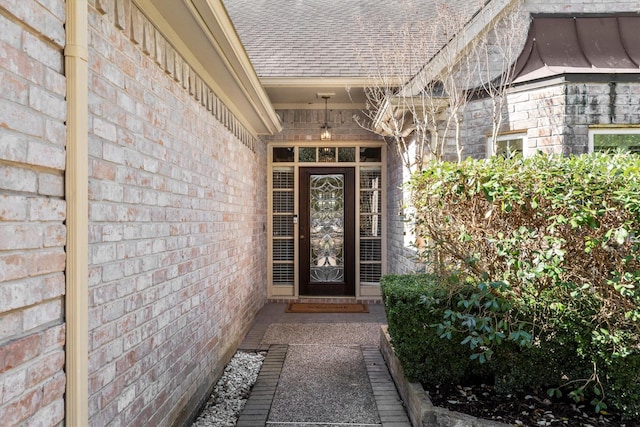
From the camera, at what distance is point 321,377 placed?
4.35 meters

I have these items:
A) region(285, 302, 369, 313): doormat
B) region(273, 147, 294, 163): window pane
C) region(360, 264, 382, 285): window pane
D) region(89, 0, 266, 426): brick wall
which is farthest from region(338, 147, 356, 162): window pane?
region(89, 0, 266, 426): brick wall

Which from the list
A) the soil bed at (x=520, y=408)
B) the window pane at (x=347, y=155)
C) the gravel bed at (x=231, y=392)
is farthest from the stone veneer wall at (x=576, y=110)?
the gravel bed at (x=231, y=392)

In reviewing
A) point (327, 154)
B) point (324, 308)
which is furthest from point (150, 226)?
point (327, 154)

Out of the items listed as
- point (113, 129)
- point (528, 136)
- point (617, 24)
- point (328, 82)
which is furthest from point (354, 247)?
point (113, 129)

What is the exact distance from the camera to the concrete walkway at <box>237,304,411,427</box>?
3.53m

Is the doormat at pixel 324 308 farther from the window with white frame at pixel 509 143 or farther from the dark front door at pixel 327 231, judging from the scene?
the window with white frame at pixel 509 143

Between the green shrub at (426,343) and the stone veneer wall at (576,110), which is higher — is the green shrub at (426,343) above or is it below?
below

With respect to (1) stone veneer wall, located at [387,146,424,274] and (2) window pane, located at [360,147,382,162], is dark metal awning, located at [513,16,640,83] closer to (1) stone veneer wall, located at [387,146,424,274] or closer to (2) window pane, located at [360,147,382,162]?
(1) stone veneer wall, located at [387,146,424,274]

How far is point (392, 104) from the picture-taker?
5289mm

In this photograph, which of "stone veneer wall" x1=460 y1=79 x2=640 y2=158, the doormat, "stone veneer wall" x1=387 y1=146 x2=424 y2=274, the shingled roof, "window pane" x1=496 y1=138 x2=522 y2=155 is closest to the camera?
A: "stone veneer wall" x1=460 y1=79 x2=640 y2=158

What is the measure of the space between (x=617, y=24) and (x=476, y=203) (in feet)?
13.8

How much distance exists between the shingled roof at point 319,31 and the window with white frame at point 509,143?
1791 mm

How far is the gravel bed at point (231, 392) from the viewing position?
11.7ft

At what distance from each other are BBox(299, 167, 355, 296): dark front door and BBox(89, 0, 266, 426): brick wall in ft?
10.7
